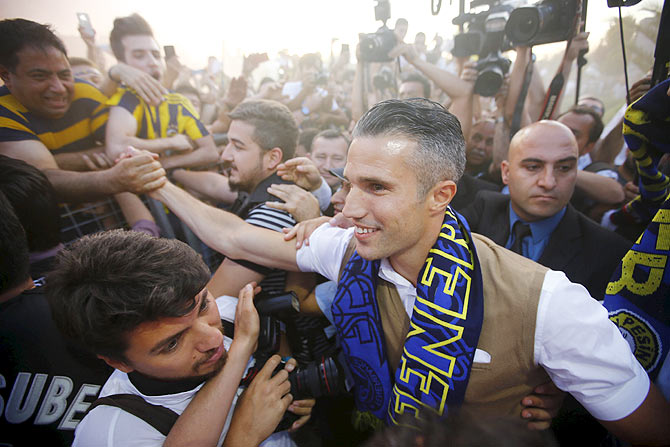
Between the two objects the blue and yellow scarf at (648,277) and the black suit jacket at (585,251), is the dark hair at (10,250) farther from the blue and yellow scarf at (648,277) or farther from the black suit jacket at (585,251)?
the black suit jacket at (585,251)

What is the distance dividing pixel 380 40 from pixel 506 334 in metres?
3.45

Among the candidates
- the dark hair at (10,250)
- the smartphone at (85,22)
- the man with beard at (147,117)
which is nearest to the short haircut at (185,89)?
the man with beard at (147,117)

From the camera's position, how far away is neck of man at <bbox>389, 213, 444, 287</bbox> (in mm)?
1245

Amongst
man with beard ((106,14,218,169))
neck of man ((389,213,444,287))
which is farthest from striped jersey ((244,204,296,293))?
man with beard ((106,14,218,169))

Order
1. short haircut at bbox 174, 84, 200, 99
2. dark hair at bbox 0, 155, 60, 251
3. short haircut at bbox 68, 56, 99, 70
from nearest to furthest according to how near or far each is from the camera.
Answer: dark hair at bbox 0, 155, 60, 251 → short haircut at bbox 68, 56, 99, 70 → short haircut at bbox 174, 84, 200, 99

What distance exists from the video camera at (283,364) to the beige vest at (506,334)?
1.94 feet

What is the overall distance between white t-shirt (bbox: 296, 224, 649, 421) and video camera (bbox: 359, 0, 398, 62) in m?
3.26

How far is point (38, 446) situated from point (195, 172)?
7.32 feet

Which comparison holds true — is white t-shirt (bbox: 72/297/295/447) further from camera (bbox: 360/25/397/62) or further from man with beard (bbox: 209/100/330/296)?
camera (bbox: 360/25/397/62)

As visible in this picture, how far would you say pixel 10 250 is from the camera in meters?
1.22

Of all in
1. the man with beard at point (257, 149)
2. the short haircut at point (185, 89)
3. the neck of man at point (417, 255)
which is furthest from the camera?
the short haircut at point (185, 89)

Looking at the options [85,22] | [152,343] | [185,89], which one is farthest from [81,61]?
Answer: [152,343]

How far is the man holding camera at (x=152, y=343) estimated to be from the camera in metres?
0.91

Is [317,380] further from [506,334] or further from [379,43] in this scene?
[379,43]
